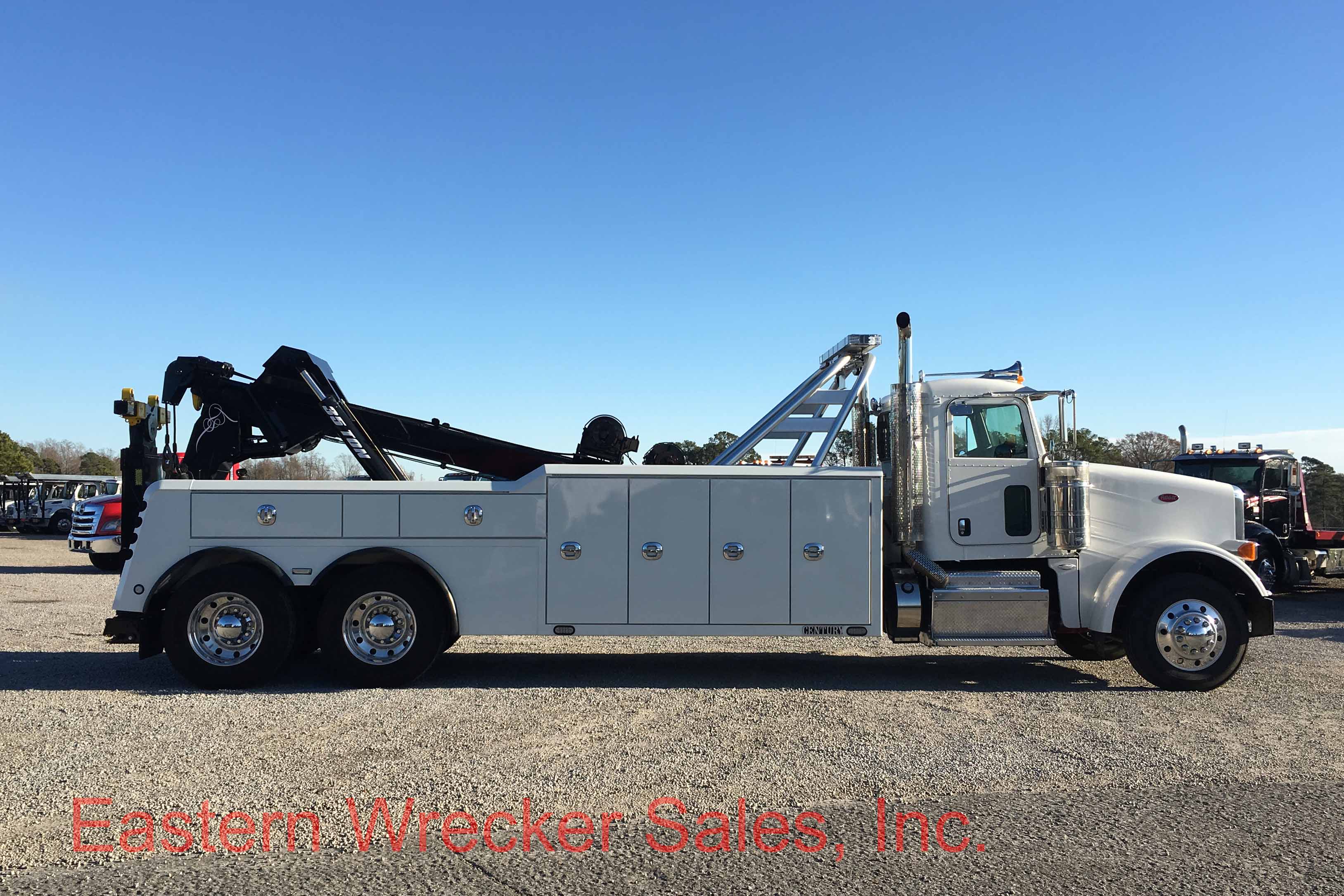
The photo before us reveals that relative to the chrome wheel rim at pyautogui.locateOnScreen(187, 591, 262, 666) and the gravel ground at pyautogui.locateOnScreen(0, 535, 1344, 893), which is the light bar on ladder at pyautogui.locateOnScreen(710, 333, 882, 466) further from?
the chrome wheel rim at pyautogui.locateOnScreen(187, 591, 262, 666)

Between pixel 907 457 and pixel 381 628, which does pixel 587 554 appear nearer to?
pixel 381 628

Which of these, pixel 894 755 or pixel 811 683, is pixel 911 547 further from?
pixel 894 755

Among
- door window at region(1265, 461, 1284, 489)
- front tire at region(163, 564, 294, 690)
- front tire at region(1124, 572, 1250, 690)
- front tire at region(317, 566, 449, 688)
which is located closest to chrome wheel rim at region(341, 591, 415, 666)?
front tire at region(317, 566, 449, 688)

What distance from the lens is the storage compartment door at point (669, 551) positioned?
8320mm

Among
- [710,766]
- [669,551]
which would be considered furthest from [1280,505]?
[710,766]

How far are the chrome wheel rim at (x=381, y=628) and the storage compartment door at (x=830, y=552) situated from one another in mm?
3449

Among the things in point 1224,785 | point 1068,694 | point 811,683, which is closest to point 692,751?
point 811,683

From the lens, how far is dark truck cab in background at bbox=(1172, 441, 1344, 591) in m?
17.8

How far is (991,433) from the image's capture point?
8836mm

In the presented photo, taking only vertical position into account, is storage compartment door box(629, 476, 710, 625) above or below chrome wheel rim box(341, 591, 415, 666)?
above

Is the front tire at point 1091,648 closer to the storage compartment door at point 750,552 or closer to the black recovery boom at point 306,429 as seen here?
the storage compartment door at point 750,552

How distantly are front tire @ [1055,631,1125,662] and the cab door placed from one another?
1320 mm

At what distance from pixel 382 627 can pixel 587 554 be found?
193 cm

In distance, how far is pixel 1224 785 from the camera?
18.5 ft
